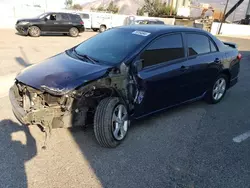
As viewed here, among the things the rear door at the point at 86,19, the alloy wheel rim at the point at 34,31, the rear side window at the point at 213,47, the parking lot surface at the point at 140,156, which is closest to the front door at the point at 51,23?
the alloy wheel rim at the point at 34,31

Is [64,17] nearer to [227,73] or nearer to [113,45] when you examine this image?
[227,73]

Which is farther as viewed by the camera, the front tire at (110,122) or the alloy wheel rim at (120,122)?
the alloy wheel rim at (120,122)

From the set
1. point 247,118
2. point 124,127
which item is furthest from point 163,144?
point 247,118

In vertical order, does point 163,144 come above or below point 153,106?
below

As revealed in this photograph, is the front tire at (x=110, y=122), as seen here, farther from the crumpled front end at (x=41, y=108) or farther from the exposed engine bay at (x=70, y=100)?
the crumpled front end at (x=41, y=108)

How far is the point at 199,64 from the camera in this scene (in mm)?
4465

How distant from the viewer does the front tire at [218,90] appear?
5.11 metres

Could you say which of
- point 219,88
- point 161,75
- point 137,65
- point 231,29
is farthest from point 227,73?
point 231,29

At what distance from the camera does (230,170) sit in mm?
3068

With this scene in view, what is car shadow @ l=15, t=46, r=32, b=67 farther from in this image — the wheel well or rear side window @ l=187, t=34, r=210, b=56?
the wheel well

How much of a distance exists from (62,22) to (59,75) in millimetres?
15101

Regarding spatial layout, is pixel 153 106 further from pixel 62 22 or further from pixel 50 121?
pixel 62 22

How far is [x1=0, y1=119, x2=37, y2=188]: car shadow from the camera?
2.68 m

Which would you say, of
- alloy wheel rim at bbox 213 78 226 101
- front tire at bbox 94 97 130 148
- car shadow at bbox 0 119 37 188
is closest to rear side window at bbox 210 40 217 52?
alloy wheel rim at bbox 213 78 226 101
